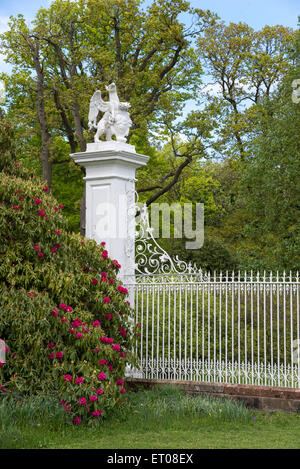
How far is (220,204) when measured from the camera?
28.0 m

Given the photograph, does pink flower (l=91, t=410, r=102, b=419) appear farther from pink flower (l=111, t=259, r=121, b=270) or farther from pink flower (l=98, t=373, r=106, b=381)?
pink flower (l=111, t=259, r=121, b=270)

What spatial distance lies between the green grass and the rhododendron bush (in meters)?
Answer: 0.20

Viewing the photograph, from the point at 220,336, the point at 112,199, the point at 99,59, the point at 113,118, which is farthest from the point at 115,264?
A: the point at 99,59

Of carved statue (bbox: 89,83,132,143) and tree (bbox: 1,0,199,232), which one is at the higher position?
tree (bbox: 1,0,199,232)

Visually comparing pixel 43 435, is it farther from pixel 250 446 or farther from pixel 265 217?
pixel 265 217

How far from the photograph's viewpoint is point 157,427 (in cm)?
602

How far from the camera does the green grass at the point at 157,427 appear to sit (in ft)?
17.6

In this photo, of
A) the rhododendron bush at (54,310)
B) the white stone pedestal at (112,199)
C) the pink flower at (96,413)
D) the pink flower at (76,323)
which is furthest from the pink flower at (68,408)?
the white stone pedestal at (112,199)

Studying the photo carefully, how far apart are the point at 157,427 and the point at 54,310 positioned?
1565mm

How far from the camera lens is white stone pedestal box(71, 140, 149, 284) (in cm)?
805

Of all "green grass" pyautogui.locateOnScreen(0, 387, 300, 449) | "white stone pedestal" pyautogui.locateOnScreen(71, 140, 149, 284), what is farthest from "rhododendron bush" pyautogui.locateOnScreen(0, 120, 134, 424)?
"white stone pedestal" pyautogui.locateOnScreen(71, 140, 149, 284)

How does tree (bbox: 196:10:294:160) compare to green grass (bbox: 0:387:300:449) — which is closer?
green grass (bbox: 0:387:300:449)

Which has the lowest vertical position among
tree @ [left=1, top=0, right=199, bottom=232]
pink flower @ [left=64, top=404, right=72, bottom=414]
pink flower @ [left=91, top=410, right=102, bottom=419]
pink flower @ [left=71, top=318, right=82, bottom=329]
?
pink flower @ [left=91, top=410, right=102, bottom=419]
